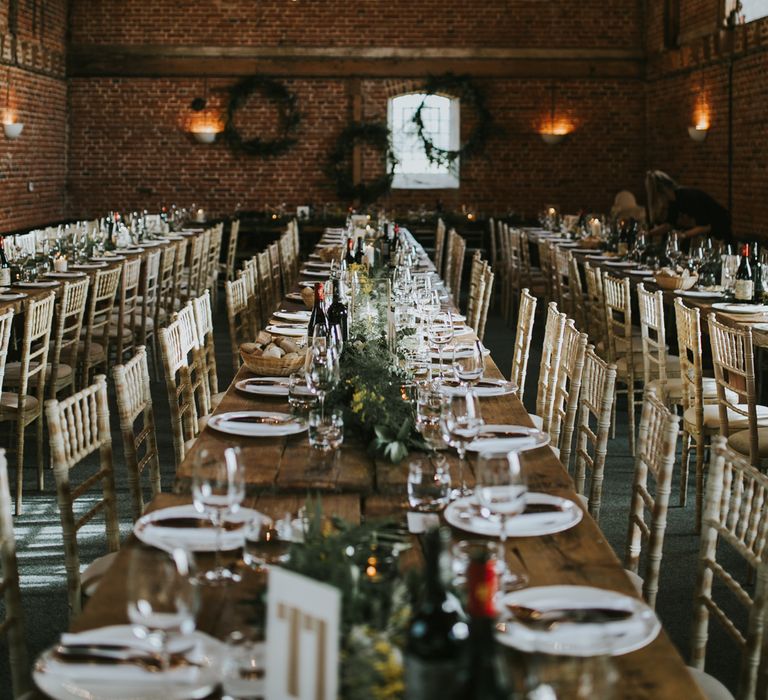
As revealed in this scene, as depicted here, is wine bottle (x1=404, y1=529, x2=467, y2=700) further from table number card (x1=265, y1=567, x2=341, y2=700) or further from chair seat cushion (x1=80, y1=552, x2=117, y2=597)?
chair seat cushion (x1=80, y1=552, x2=117, y2=597)

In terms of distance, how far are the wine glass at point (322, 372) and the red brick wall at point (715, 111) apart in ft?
29.1

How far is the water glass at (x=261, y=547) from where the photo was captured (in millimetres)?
2053

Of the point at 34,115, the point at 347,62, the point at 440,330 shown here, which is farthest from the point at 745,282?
the point at 34,115

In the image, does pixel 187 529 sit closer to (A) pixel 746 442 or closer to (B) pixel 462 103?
(A) pixel 746 442

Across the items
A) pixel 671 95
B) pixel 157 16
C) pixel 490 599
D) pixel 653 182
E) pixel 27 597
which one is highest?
pixel 157 16

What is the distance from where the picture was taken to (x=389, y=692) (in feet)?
4.57

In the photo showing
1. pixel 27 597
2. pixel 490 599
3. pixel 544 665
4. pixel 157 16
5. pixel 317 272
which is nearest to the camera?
pixel 490 599

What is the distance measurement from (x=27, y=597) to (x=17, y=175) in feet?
32.2

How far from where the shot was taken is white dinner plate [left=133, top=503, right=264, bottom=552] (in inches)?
87.2

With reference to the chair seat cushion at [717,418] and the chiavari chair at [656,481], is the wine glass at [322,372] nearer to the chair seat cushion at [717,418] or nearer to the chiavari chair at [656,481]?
the chiavari chair at [656,481]

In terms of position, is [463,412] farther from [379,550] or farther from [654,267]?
[654,267]

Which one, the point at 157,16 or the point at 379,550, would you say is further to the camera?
the point at 157,16

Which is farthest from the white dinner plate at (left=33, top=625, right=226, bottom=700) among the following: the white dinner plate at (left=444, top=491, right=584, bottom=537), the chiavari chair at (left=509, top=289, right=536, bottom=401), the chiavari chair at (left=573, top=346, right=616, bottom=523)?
the chiavari chair at (left=509, top=289, right=536, bottom=401)

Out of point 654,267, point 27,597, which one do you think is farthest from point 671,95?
point 27,597
